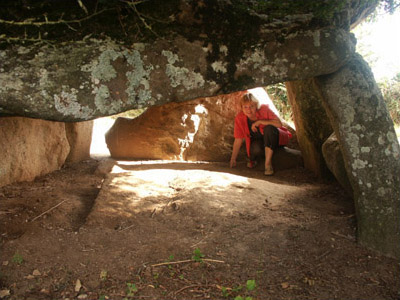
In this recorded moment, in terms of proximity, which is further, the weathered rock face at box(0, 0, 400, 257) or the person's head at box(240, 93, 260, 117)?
the person's head at box(240, 93, 260, 117)

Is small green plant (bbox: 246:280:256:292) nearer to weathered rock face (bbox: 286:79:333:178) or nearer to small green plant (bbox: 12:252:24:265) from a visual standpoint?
small green plant (bbox: 12:252:24:265)

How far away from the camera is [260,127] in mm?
5852

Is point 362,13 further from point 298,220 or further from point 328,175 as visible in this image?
point 328,175

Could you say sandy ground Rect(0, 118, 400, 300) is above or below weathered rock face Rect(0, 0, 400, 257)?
below

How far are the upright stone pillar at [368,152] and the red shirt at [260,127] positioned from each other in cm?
279

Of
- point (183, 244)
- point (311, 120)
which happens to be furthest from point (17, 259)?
point (311, 120)

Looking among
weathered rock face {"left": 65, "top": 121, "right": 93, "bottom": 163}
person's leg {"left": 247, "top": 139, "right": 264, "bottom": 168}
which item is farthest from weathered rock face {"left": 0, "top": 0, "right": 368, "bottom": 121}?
weathered rock face {"left": 65, "top": 121, "right": 93, "bottom": 163}

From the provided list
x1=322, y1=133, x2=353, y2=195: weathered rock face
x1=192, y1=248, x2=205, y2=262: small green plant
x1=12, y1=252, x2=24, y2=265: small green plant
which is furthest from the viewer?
x1=322, y1=133, x2=353, y2=195: weathered rock face

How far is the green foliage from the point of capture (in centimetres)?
964

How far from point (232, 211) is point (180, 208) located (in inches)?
18.6

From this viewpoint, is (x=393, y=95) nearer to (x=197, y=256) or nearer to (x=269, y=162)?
(x=269, y=162)

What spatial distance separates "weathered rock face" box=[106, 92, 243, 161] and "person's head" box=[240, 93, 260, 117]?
814mm

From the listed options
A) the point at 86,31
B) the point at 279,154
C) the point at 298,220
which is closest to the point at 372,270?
the point at 298,220

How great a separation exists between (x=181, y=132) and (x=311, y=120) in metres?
2.52
